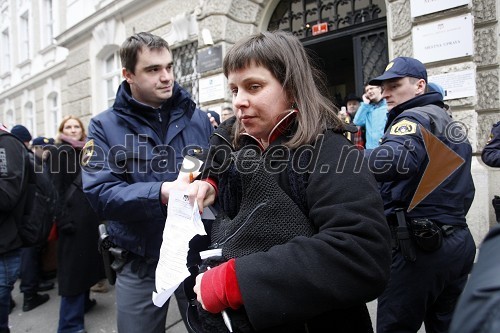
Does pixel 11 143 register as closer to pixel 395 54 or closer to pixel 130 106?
pixel 130 106

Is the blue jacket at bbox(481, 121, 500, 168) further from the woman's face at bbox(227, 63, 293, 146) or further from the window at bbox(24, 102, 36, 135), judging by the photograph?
the window at bbox(24, 102, 36, 135)

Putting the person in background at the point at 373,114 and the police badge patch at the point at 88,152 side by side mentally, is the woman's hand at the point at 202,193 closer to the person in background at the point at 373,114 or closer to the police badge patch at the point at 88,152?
the police badge patch at the point at 88,152

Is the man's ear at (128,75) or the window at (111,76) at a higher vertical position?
the window at (111,76)

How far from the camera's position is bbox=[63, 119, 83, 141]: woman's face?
11.9 feet

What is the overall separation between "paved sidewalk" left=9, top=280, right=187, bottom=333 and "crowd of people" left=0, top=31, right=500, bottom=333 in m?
0.47

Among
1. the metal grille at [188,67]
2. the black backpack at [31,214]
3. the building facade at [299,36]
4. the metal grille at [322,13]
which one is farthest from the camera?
the metal grille at [188,67]

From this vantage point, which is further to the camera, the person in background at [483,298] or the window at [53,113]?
the window at [53,113]

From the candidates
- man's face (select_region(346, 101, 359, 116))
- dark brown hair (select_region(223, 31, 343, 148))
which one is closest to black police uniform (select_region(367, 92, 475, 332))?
dark brown hair (select_region(223, 31, 343, 148))

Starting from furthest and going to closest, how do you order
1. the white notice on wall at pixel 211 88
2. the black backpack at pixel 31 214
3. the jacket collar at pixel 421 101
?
1. the white notice on wall at pixel 211 88
2. the black backpack at pixel 31 214
3. the jacket collar at pixel 421 101

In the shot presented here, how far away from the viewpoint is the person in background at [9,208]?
2447 mm

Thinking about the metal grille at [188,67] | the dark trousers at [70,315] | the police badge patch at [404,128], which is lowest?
the dark trousers at [70,315]

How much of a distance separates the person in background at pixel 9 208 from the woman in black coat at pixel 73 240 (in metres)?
0.48

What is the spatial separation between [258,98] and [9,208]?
223 cm

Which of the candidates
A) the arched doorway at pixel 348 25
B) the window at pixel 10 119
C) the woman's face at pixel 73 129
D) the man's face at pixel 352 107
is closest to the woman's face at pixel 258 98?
the woman's face at pixel 73 129
